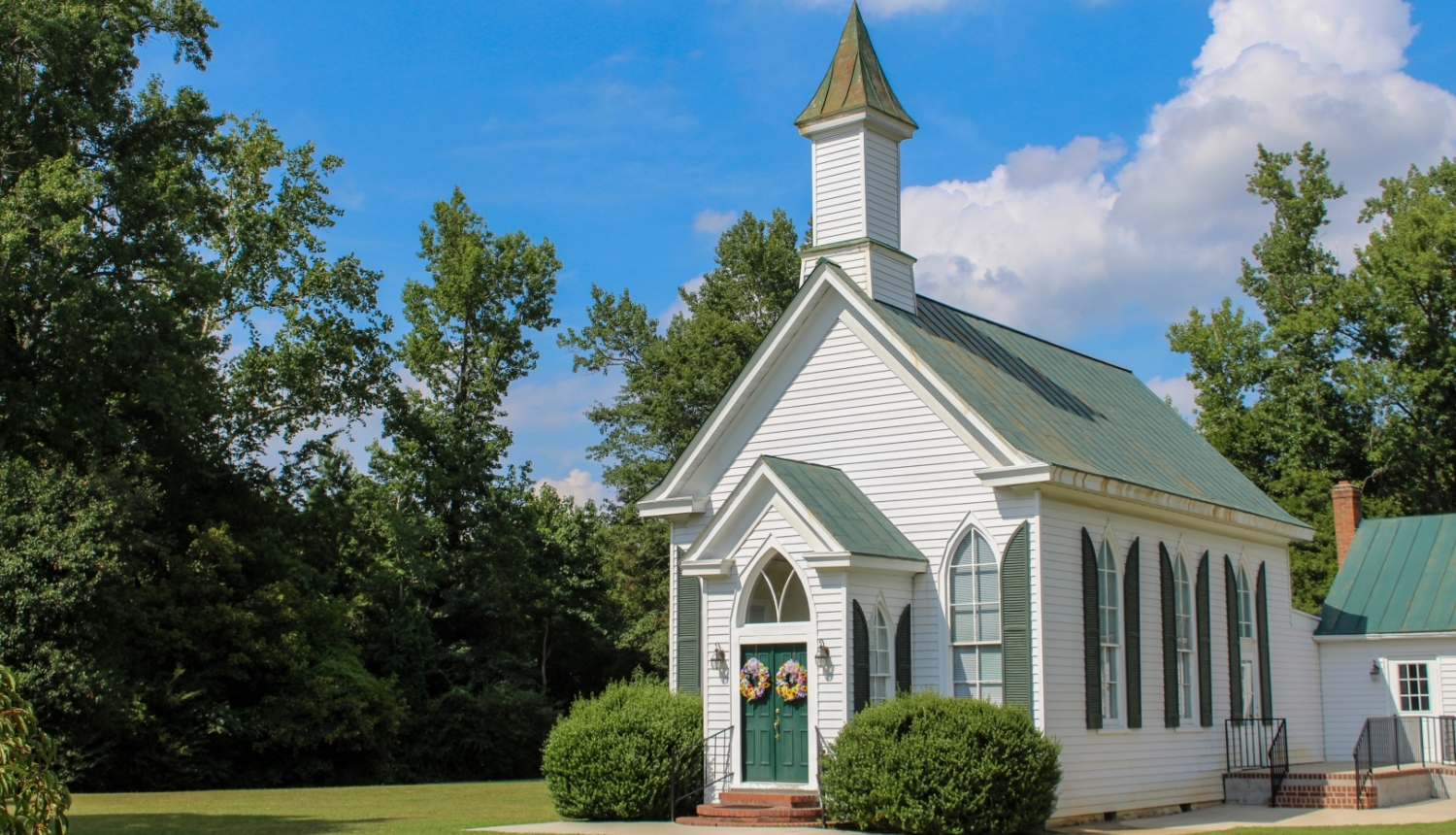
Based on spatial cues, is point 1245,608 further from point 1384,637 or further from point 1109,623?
point 1109,623

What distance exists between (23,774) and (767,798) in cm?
1302

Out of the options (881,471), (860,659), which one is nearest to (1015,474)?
(881,471)

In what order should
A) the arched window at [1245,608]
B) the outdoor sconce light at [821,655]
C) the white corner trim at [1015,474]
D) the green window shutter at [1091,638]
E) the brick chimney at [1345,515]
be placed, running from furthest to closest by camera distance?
the brick chimney at [1345,515], the arched window at [1245,608], the green window shutter at [1091,638], the white corner trim at [1015,474], the outdoor sconce light at [821,655]

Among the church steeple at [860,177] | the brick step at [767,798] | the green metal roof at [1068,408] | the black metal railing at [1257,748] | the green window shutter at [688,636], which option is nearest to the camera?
the brick step at [767,798]

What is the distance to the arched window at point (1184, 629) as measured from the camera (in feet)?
77.6

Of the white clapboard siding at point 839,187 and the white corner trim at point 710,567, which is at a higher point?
the white clapboard siding at point 839,187

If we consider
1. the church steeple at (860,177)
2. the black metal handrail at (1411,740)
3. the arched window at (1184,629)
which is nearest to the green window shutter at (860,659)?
the church steeple at (860,177)

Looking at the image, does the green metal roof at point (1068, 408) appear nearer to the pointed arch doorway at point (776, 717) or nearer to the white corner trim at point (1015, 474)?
the white corner trim at point (1015, 474)

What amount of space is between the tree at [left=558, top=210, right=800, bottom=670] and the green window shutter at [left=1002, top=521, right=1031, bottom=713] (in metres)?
27.3

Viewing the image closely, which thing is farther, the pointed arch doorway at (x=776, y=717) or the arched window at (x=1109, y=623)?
the arched window at (x=1109, y=623)

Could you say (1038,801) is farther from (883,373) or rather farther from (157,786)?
(157,786)

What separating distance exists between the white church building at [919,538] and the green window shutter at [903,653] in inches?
1.8

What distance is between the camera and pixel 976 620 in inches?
794

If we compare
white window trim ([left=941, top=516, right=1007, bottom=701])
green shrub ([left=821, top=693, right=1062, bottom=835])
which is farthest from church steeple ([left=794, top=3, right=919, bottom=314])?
green shrub ([left=821, top=693, right=1062, bottom=835])
